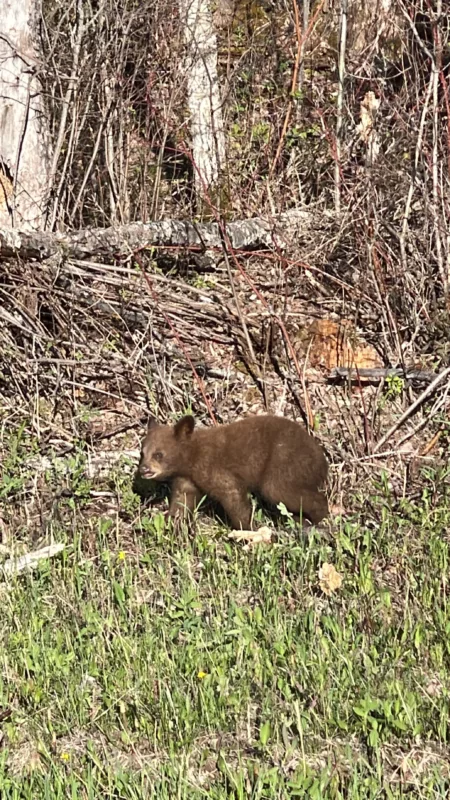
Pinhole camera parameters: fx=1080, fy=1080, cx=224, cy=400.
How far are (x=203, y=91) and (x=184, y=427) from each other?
396 cm

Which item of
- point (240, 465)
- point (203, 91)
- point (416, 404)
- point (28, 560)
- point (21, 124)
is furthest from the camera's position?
point (203, 91)

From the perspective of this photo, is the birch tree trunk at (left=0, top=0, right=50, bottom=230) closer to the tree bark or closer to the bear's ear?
the tree bark

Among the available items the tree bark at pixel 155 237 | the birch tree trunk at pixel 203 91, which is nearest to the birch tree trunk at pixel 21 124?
the tree bark at pixel 155 237

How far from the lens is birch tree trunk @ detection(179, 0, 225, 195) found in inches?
370

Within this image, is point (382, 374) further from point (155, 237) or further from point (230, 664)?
point (230, 664)

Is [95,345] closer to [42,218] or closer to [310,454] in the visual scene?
[42,218]

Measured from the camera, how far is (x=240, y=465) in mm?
6824

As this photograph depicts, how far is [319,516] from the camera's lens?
263 inches

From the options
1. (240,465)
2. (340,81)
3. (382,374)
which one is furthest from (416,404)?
(340,81)

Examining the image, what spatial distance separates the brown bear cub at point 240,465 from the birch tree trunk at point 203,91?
3.05m

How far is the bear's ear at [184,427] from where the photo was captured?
689cm

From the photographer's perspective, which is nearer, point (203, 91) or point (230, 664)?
point (230, 664)

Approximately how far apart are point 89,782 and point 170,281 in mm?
4711

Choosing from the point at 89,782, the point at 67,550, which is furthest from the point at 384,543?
the point at 89,782
